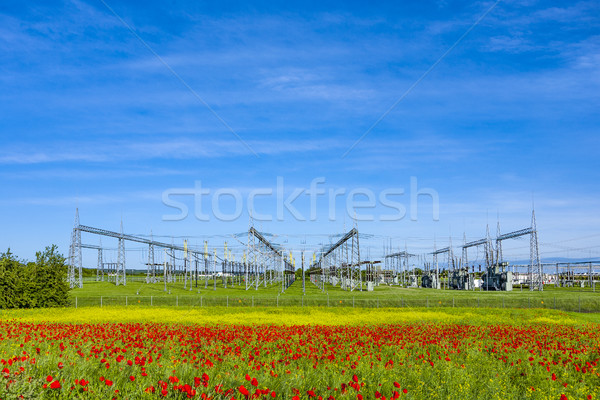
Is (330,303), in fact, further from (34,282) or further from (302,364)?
(302,364)

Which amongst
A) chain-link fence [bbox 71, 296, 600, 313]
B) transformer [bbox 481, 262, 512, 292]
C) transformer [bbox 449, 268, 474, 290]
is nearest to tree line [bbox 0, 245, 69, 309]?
chain-link fence [bbox 71, 296, 600, 313]

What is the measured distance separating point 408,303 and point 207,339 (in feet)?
87.7

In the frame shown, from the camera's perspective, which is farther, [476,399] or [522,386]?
[522,386]

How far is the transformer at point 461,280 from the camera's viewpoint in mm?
86625

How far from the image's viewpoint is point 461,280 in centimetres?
9238

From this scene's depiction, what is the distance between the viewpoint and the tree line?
1305 inches

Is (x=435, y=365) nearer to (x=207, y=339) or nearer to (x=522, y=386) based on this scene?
(x=522, y=386)

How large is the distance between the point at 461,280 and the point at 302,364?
3426 inches

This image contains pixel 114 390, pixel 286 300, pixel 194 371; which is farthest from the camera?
pixel 286 300

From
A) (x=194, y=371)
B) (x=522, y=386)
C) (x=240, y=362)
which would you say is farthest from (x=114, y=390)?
(x=522, y=386)

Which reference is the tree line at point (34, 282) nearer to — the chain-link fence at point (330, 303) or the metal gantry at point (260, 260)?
the chain-link fence at point (330, 303)

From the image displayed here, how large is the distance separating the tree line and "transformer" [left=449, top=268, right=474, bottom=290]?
70903mm

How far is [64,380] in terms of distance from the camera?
7.80 m

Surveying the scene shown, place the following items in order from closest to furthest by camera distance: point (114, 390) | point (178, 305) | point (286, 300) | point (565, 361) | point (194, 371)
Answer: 1. point (114, 390)
2. point (194, 371)
3. point (565, 361)
4. point (178, 305)
5. point (286, 300)
